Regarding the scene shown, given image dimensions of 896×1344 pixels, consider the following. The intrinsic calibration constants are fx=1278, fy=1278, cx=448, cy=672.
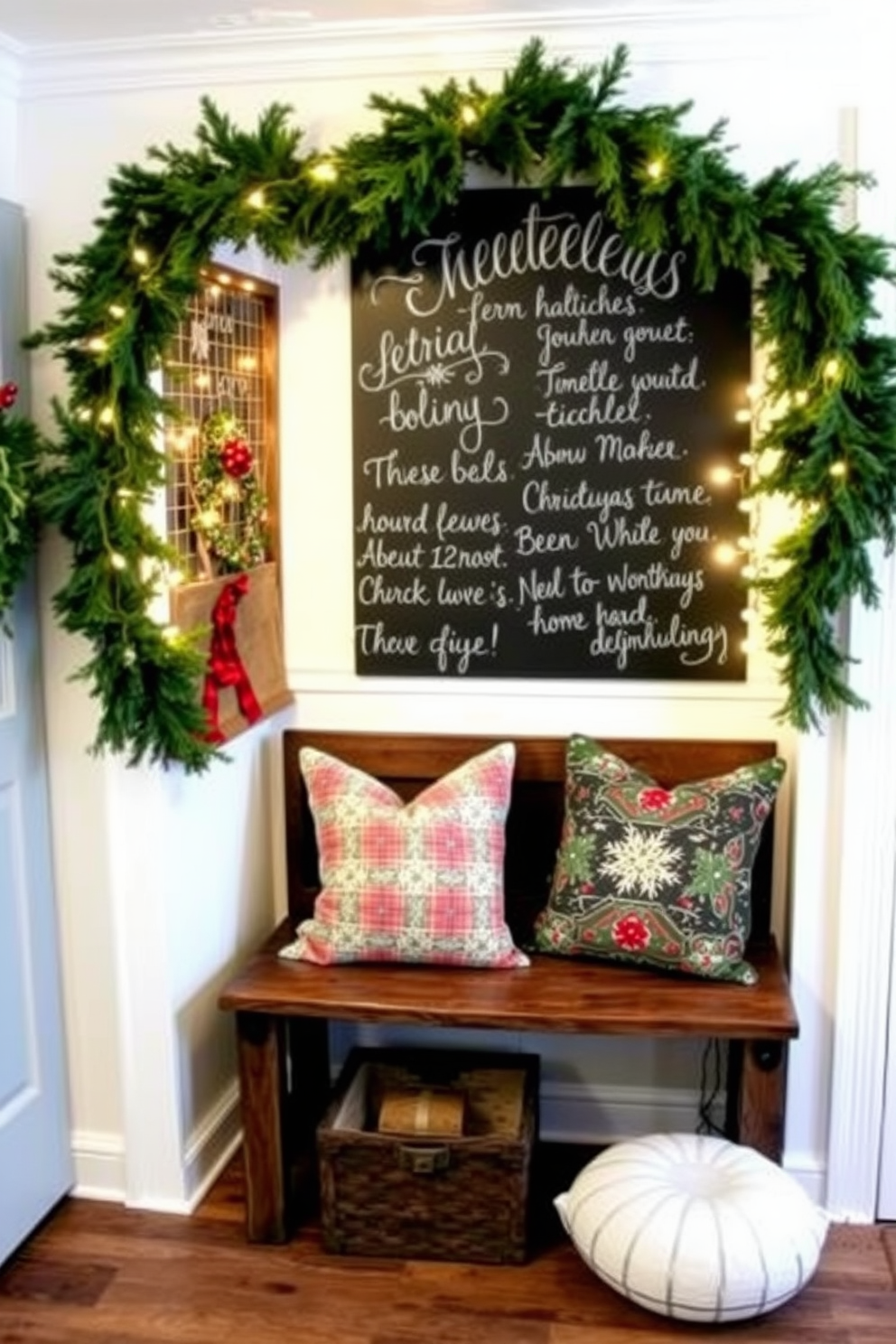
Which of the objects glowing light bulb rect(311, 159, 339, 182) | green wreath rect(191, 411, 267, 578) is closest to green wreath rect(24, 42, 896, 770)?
glowing light bulb rect(311, 159, 339, 182)

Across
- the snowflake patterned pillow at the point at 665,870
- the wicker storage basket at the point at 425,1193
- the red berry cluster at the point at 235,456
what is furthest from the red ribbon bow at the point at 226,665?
the wicker storage basket at the point at 425,1193

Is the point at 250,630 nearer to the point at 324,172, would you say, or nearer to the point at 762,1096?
the point at 324,172

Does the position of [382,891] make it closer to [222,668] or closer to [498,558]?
[222,668]

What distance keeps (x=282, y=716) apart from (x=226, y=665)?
31 centimetres

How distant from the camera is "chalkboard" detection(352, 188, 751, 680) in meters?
2.69

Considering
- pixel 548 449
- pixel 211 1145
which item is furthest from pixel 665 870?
pixel 211 1145

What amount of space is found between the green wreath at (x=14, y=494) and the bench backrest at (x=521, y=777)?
0.77m

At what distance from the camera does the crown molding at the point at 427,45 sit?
244 centimetres

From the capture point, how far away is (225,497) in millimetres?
2705

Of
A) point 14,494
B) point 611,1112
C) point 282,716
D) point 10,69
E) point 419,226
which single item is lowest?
point 611,1112

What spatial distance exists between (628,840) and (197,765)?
869 mm

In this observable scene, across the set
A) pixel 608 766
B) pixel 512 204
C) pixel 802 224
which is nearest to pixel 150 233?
pixel 512 204

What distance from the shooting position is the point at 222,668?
106 inches

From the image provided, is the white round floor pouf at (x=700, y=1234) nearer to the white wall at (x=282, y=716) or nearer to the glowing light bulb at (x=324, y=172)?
the white wall at (x=282, y=716)
